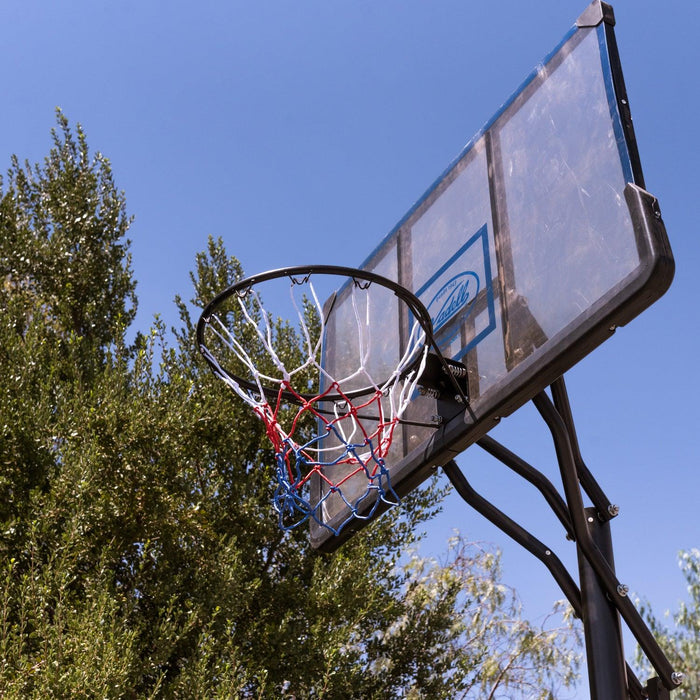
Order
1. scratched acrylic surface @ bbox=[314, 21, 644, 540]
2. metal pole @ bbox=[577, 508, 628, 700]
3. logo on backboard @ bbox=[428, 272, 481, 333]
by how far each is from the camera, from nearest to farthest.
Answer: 1. scratched acrylic surface @ bbox=[314, 21, 644, 540]
2. metal pole @ bbox=[577, 508, 628, 700]
3. logo on backboard @ bbox=[428, 272, 481, 333]

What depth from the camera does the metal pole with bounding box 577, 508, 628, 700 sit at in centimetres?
353

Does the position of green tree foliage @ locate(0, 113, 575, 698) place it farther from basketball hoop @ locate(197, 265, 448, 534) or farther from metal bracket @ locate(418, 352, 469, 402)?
metal bracket @ locate(418, 352, 469, 402)

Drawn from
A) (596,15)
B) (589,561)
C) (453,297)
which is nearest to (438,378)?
(453,297)

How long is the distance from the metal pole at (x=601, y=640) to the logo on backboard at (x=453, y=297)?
128 centimetres

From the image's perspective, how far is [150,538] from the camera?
743 centimetres

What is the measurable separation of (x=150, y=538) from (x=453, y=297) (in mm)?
4382

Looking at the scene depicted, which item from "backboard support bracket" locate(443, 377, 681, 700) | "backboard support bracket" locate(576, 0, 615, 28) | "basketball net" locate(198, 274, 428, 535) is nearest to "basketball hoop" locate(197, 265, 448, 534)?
"basketball net" locate(198, 274, 428, 535)

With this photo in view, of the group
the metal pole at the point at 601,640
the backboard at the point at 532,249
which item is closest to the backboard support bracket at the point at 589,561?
the metal pole at the point at 601,640

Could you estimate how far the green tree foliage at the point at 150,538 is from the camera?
639 centimetres

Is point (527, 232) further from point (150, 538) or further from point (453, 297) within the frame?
point (150, 538)

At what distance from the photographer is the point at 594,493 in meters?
3.97

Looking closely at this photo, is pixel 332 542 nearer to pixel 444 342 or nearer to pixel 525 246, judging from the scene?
pixel 444 342

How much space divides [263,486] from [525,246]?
519cm

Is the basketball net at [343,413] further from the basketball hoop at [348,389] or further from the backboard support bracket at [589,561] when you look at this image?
the backboard support bracket at [589,561]
